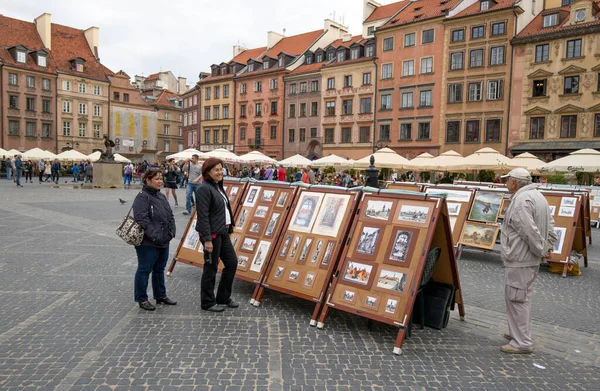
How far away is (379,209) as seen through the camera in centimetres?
539

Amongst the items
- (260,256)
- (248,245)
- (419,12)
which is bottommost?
(260,256)

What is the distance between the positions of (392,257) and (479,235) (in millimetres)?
5684

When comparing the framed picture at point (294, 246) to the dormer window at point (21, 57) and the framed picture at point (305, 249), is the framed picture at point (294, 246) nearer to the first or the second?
the framed picture at point (305, 249)

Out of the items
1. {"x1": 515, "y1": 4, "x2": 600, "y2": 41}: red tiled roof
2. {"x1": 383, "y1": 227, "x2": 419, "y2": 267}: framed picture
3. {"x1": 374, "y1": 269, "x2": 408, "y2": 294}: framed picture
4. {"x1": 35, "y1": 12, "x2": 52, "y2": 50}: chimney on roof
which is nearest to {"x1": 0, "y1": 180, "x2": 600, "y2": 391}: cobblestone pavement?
{"x1": 374, "y1": 269, "x2": 408, "y2": 294}: framed picture

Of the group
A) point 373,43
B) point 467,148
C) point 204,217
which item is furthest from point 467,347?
point 373,43

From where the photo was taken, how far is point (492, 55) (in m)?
36.4

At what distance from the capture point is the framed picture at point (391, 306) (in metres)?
4.80

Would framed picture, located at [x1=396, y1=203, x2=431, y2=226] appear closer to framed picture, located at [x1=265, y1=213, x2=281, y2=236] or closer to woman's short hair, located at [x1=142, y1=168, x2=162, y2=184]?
framed picture, located at [x1=265, y1=213, x2=281, y2=236]

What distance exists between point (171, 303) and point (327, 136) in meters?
42.4

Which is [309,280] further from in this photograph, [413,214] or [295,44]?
[295,44]

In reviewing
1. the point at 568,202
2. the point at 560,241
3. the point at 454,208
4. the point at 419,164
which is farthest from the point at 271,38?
the point at 560,241

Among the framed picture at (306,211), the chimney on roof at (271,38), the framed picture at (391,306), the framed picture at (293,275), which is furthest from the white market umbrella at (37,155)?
the framed picture at (391,306)

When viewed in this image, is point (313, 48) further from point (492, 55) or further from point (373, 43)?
point (492, 55)

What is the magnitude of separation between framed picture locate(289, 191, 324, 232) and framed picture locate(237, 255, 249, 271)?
83 cm
